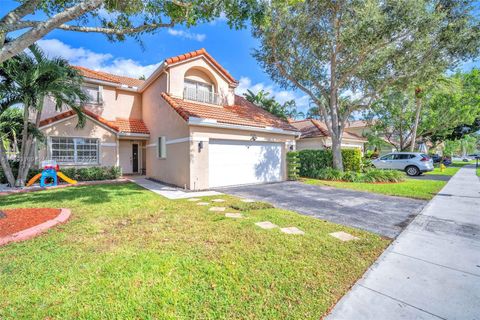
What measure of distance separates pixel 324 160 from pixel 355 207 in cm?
922

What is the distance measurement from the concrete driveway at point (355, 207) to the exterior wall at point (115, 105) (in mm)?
12285

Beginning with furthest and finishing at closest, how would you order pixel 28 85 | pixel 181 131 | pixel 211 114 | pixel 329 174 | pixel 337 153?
pixel 337 153 → pixel 329 174 → pixel 211 114 → pixel 181 131 → pixel 28 85

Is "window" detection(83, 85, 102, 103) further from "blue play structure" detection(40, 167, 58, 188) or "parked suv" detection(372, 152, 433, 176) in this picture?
"parked suv" detection(372, 152, 433, 176)

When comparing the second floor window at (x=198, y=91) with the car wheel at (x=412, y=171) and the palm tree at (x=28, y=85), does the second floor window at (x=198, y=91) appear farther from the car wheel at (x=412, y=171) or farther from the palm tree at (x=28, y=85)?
the car wheel at (x=412, y=171)

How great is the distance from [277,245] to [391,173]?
513 inches

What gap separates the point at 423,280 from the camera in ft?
10.7

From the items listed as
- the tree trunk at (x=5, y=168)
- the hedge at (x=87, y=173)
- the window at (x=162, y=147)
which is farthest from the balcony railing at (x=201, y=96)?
the tree trunk at (x=5, y=168)

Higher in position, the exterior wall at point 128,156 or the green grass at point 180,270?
the exterior wall at point 128,156

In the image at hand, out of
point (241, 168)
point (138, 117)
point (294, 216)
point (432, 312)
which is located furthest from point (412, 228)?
point (138, 117)

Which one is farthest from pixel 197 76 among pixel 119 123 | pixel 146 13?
pixel 146 13

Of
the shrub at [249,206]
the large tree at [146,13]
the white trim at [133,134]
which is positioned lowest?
the shrub at [249,206]

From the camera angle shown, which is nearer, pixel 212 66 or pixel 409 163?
pixel 212 66

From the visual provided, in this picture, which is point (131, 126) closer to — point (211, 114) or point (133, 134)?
point (133, 134)

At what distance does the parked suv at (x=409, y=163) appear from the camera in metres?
17.7
